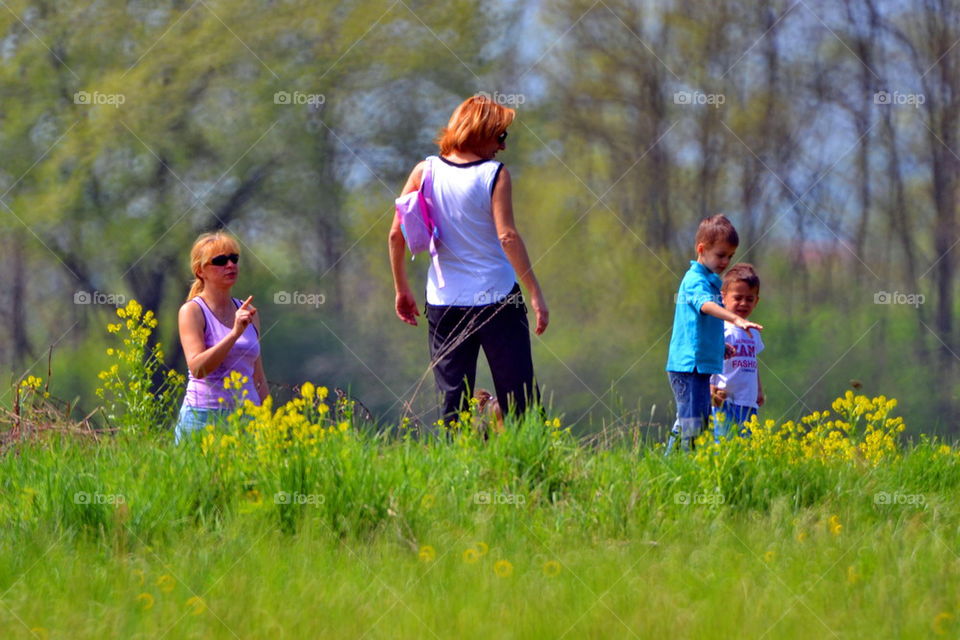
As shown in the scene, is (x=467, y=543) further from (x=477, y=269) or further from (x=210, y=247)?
(x=210, y=247)

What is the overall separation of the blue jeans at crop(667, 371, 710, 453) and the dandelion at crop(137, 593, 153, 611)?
2.80 meters

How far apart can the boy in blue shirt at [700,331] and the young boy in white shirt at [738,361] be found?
14.5 inches

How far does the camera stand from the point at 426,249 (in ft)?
16.4

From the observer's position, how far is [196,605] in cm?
307

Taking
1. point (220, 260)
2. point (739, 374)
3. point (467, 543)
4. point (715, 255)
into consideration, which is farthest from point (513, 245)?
point (739, 374)

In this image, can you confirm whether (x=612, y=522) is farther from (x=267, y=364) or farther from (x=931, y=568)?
(x=267, y=364)

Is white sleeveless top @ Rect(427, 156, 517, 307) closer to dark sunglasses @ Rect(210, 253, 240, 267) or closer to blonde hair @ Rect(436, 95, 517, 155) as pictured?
blonde hair @ Rect(436, 95, 517, 155)

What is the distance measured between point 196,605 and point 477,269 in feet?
7.27

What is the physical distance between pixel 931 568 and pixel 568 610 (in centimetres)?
121

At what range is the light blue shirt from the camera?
5340 millimetres

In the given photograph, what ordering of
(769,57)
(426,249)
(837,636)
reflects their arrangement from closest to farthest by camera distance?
(837,636), (426,249), (769,57)

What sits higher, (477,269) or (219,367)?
(477,269)

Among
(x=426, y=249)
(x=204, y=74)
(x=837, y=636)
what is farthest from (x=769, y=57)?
(x=837, y=636)

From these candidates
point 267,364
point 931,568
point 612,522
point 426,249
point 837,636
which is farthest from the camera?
point 267,364
